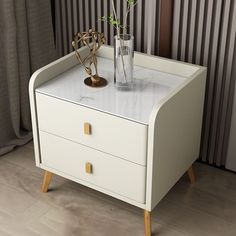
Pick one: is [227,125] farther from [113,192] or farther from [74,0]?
[74,0]

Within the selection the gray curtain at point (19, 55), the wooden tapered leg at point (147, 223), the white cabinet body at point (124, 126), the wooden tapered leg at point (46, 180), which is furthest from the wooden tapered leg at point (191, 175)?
the gray curtain at point (19, 55)

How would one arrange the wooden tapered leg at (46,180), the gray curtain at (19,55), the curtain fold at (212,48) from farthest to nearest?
the gray curtain at (19,55)
the wooden tapered leg at (46,180)
the curtain fold at (212,48)

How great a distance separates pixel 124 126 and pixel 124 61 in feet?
1.01

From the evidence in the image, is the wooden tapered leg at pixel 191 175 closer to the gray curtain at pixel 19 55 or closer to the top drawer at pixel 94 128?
the top drawer at pixel 94 128

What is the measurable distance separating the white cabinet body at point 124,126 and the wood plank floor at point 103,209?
155 millimetres

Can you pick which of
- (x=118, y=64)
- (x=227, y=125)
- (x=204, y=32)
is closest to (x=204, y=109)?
(x=227, y=125)

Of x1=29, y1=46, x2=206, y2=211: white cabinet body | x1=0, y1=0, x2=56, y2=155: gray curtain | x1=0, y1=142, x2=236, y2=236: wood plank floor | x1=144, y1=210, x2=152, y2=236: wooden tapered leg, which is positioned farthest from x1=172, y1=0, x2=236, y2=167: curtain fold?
x1=0, y1=0, x2=56, y2=155: gray curtain

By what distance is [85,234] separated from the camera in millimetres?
2043

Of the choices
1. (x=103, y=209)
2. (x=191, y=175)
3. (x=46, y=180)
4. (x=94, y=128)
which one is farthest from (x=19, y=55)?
(x=191, y=175)

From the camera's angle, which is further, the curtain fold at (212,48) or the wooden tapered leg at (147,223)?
the curtain fold at (212,48)

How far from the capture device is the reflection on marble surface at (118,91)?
1893 mm

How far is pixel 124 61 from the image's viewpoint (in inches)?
79.7

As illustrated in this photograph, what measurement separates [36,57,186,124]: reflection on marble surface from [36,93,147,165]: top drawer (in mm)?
27

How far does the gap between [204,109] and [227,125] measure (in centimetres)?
13
